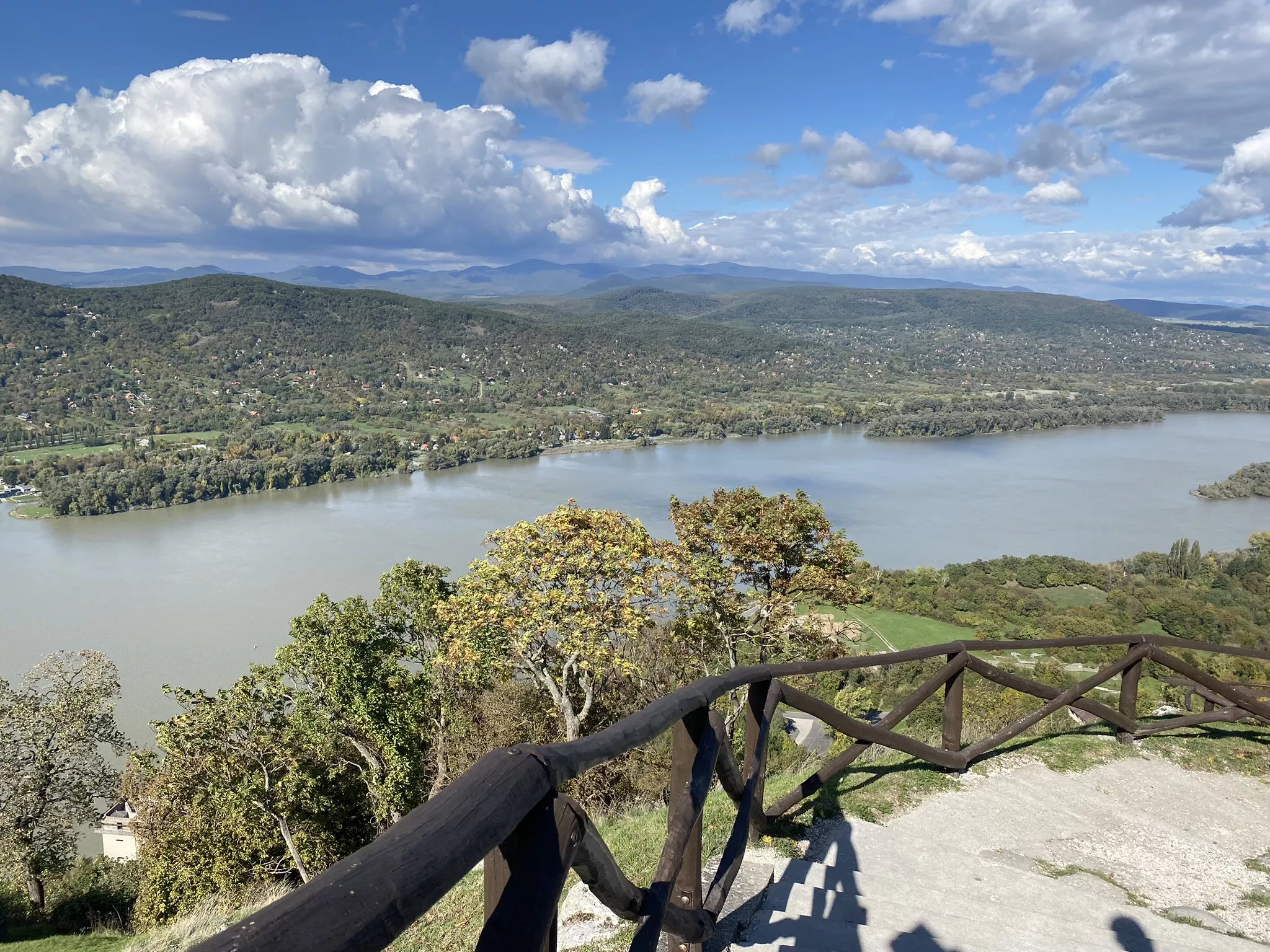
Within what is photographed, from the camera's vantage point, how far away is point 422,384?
87938 mm

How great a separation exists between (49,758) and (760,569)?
9.20m

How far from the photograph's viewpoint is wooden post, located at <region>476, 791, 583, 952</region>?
765 millimetres

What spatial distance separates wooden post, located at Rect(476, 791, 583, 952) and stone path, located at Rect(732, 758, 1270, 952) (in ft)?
4.97

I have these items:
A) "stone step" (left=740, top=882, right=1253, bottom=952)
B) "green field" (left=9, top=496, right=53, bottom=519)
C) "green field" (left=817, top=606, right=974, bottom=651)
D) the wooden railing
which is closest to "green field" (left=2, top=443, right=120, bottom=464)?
"green field" (left=9, top=496, right=53, bottom=519)

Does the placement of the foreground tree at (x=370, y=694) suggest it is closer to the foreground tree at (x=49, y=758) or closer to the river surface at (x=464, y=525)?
the foreground tree at (x=49, y=758)

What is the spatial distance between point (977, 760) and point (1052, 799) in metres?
0.35

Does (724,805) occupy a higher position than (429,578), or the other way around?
(724,805)

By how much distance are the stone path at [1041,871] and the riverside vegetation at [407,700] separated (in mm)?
3618

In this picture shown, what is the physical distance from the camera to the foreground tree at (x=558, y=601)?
841cm

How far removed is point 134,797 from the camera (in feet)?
31.7

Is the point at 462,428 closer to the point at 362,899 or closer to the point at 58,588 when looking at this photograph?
the point at 58,588

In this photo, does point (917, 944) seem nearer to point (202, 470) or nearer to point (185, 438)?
point (202, 470)

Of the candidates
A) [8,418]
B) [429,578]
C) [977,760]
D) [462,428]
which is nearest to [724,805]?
[977,760]

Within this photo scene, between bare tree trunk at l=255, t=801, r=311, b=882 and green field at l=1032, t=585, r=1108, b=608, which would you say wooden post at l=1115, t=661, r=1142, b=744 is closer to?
bare tree trunk at l=255, t=801, r=311, b=882
